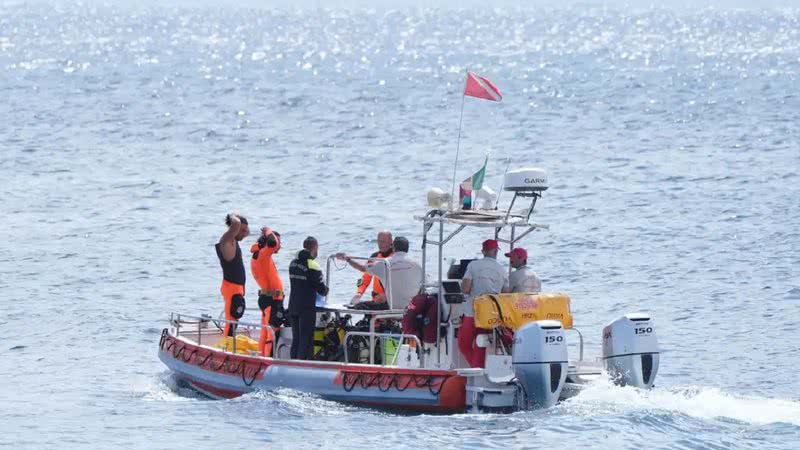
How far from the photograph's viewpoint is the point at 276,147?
45.8 meters

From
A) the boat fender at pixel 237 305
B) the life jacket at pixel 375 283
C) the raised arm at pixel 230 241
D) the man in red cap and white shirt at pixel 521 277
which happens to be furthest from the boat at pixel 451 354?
the raised arm at pixel 230 241

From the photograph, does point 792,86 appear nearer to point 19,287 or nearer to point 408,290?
point 19,287

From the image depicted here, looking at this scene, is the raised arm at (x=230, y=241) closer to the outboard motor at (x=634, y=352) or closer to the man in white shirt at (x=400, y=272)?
the man in white shirt at (x=400, y=272)

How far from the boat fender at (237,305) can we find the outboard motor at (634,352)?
4486mm

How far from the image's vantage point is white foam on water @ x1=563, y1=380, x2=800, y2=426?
58.5ft

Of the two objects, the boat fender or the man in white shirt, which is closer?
the man in white shirt

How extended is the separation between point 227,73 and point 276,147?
32990 mm

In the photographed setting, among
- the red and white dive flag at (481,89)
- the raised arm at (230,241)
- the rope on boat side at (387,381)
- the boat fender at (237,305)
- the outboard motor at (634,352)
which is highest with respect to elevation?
the red and white dive flag at (481,89)

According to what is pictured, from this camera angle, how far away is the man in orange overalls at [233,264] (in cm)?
2003

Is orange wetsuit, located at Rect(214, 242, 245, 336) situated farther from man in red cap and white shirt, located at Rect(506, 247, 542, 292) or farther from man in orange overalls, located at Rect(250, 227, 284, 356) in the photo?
man in red cap and white shirt, located at Rect(506, 247, 542, 292)

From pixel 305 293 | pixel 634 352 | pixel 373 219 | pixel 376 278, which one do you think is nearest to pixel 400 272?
pixel 376 278

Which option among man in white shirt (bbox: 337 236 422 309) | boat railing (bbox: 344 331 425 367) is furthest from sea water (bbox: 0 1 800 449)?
man in white shirt (bbox: 337 236 422 309)

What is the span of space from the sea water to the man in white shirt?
1.46 meters

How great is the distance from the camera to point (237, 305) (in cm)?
2020
